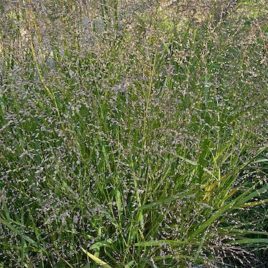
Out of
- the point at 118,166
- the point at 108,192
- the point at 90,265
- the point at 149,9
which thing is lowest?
the point at 90,265

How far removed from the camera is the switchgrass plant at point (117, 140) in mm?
1727

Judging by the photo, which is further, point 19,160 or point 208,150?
point 208,150

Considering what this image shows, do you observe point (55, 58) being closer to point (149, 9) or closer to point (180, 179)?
point (149, 9)

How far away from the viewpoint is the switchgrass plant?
173cm

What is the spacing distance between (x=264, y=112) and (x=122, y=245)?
0.68 metres

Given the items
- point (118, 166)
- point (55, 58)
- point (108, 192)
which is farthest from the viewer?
point (55, 58)

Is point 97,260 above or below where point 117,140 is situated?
below

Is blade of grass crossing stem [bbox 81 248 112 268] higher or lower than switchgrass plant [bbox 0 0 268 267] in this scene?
lower

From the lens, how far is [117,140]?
6.08 feet

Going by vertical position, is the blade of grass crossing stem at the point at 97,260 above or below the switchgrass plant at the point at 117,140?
below

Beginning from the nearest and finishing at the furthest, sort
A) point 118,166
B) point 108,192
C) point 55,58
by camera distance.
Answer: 1. point 118,166
2. point 108,192
3. point 55,58

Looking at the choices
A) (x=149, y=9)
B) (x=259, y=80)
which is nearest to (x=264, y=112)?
(x=259, y=80)

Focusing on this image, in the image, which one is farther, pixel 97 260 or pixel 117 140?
pixel 117 140

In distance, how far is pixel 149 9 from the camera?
74.7 inches
